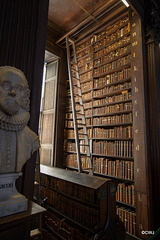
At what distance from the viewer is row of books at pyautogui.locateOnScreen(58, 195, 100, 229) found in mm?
1627

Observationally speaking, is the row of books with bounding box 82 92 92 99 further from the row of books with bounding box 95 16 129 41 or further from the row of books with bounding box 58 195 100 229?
the row of books with bounding box 58 195 100 229

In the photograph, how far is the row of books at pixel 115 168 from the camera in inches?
98.1

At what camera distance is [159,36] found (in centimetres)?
280

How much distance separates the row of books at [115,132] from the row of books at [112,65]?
1316mm

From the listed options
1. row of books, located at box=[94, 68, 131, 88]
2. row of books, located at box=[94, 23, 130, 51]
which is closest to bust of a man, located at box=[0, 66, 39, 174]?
row of books, located at box=[94, 68, 131, 88]

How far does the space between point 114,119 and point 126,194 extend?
54.1 inches

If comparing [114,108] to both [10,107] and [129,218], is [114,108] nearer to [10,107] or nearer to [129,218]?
[129,218]

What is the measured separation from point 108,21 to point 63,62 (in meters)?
1.57

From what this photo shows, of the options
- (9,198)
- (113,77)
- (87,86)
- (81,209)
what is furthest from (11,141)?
(87,86)

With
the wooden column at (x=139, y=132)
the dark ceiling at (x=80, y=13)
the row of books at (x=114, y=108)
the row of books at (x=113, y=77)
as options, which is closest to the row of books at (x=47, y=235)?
the wooden column at (x=139, y=132)

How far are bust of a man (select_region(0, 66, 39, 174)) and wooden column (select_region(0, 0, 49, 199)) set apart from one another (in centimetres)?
33

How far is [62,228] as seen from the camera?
1.90m

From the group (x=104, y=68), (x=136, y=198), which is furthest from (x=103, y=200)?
(x=104, y=68)

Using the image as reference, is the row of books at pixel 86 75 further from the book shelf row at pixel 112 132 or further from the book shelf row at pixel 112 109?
the book shelf row at pixel 112 132
